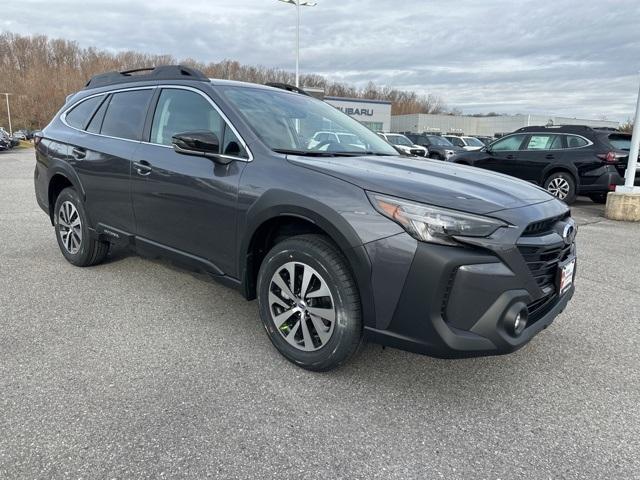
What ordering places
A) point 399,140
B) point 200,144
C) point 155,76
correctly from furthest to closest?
point 399,140
point 155,76
point 200,144

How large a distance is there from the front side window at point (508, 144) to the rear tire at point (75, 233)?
31.7 feet

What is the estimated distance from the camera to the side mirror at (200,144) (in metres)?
3.05

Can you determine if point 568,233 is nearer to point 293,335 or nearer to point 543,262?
point 543,262

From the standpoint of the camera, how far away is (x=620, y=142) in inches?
399

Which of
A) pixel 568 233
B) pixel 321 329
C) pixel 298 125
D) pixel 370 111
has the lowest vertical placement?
pixel 321 329

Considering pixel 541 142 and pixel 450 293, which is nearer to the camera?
pixel 450 293

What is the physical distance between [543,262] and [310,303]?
129 cm

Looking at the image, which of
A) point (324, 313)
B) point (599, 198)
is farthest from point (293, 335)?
point (599, 198)

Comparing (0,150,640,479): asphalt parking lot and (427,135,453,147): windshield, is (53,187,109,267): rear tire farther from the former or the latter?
(427,135,453,147): windshield

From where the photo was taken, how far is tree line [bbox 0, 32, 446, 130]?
74.5 m

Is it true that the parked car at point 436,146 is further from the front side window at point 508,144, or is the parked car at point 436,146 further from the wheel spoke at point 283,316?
the wheel spoke at point 283,316

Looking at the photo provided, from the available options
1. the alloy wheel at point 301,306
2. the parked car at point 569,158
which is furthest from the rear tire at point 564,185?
the alloy wheel at point 301,306

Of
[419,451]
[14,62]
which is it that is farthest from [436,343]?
[14,62]

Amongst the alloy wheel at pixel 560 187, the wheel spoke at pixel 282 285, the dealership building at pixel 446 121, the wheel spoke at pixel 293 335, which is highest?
the dealership building at pixel 446 121
